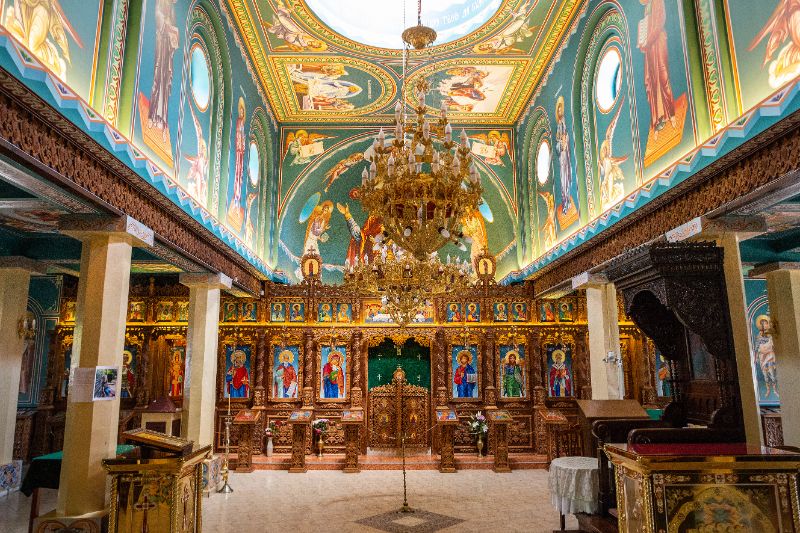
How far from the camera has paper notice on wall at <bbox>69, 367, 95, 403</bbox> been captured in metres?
5.72

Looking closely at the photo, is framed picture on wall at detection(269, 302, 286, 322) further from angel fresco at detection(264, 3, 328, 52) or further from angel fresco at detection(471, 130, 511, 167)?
angel fresco at detection(471, 130, 511, 167)

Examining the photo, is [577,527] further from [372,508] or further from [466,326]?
[466,326]

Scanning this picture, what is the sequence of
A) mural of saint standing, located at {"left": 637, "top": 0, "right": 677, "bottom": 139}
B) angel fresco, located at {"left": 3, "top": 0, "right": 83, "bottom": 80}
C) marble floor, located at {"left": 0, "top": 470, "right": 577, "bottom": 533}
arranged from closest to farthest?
angel fresco, located at {"left": 3, "top": 0, "right": 83, "bottom": 80} → mural of saint standing, located at {"left": 637, "top": 0, "right": 677, "bottom": 139} → marble floor, located at {"left": 0, "top": 470, "right": 577, "bottom": 533}

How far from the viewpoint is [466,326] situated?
42.8 ft

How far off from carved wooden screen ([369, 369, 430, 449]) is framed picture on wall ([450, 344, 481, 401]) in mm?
753

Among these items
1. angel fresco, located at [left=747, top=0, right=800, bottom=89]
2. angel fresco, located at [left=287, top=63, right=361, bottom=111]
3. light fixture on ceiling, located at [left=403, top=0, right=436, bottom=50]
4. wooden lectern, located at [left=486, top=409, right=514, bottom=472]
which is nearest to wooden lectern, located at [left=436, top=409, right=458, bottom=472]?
wooden lectern, located at [left=486, top=409, right=514, bottom=472]

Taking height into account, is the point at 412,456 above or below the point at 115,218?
below

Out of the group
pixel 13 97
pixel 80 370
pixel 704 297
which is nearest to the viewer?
pixel 13 97

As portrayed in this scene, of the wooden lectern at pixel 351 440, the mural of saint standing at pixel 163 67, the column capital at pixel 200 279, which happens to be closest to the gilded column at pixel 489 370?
the wooden lectern at pixel 351 440

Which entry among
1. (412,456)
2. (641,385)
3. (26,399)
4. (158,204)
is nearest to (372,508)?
(412,456)

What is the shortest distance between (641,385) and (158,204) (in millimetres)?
11453

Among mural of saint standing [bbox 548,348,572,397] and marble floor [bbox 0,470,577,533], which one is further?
mural of saint standing [bbox 548,348,572,397]

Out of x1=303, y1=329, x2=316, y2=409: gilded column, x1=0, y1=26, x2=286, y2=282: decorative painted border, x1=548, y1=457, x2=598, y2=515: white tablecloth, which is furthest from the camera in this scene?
x1=303, y1=329, x2=316, y2=409: gilded column

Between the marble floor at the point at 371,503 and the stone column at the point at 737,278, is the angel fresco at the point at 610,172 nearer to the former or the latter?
the stone column at the point at 737,278
